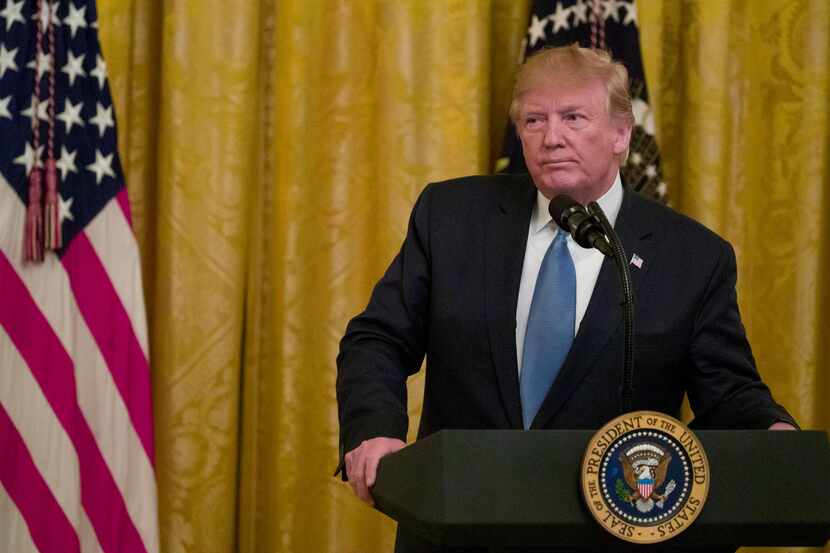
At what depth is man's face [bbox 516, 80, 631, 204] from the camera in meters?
2.34

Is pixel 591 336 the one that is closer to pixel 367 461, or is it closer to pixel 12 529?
pixel 367 461

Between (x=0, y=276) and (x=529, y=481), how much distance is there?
89.4 inches

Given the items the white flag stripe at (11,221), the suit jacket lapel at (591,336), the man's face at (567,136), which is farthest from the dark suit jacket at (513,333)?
the white flag stripe at (11,221)

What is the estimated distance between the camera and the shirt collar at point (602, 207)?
2.40 m

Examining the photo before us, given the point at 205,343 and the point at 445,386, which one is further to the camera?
the point at 205,343

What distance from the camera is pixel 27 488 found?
11.0 ft

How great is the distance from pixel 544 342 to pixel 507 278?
0.16 metres

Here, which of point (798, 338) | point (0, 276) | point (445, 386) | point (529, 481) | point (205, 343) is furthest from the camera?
point (798, 338)

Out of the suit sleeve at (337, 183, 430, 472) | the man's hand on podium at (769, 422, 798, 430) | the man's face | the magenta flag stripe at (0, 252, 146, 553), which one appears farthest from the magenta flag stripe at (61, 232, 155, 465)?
the man's hand on podium at (769, 422, 798, 430)

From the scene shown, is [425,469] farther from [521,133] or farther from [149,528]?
[149,528]

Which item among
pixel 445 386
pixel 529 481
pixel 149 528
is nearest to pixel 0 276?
pixel 149 528

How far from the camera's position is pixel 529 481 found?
151cm

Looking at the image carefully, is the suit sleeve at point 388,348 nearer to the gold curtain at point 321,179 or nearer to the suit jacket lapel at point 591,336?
the suit jacket lapel at point 591,336

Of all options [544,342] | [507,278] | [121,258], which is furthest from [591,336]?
[121,258]
